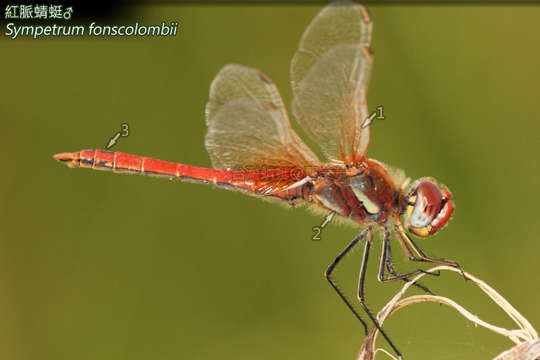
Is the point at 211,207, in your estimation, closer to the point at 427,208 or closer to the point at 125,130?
the point at 125,130

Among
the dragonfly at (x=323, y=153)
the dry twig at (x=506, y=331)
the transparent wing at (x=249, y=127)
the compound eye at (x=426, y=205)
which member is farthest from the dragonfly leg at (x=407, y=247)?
the transparent wing at (x=249, y=127)

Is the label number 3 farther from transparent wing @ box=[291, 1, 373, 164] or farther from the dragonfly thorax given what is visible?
the dragonfly thorax

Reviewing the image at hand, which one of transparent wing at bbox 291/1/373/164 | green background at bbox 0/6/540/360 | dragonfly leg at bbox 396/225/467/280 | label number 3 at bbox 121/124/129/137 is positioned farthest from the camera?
label number 3 at bbox 121/124/129/137

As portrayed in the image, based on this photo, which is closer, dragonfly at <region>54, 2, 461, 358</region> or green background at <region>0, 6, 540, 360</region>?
dragonfly at <region>54, 2, 461, 358</region>

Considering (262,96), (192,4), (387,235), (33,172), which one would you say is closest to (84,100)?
(33,172)

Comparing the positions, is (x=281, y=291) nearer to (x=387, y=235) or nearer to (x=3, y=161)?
(x=387, y=235)

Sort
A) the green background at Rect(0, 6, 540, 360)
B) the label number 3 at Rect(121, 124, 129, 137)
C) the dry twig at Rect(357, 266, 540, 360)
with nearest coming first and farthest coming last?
the dry twig at Rect(357, 266, 540, 360) < the green background at Rect(0, 6, 540, 360) < the label number 3 at Rect(121, 124, 129, 137)

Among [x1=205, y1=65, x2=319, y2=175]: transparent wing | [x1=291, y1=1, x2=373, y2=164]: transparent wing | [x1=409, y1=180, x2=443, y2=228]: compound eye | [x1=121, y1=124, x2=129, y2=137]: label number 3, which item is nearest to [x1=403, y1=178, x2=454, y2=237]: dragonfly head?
[x1=409, y1=180, x2=443, y2=228]: compound eye
